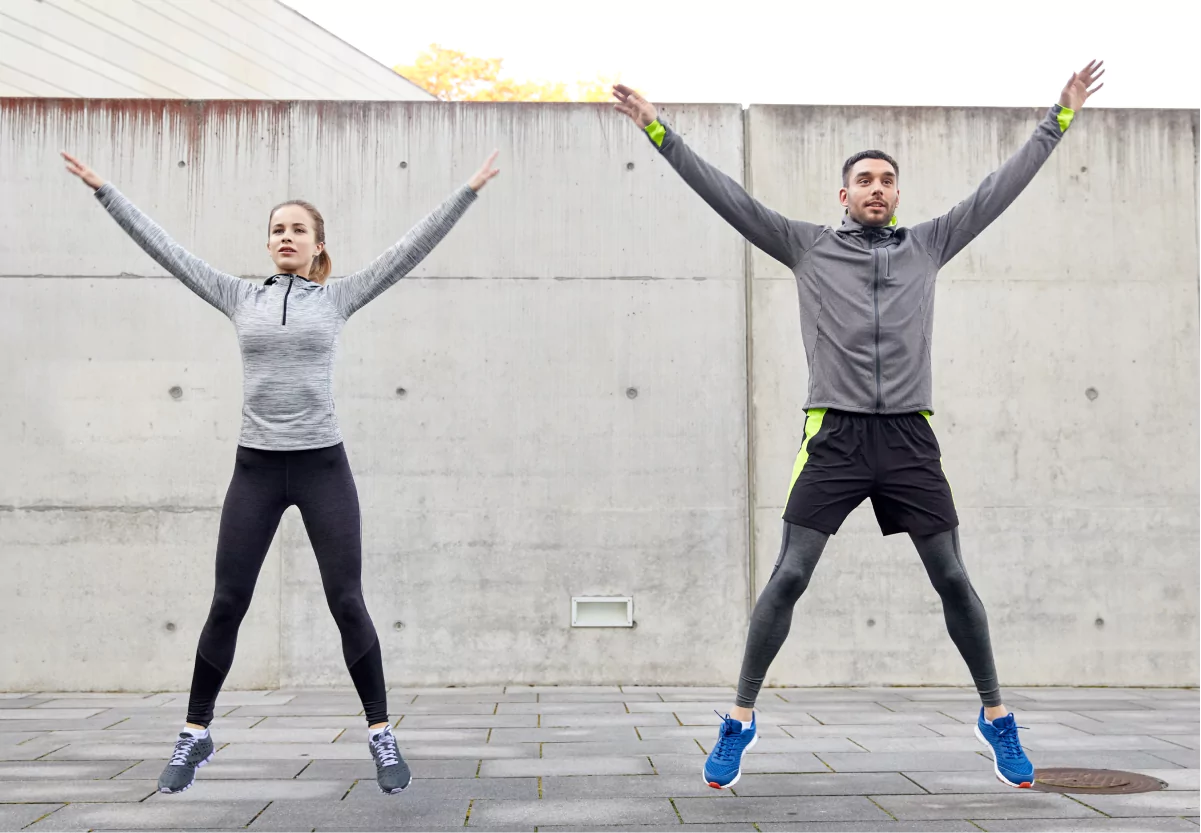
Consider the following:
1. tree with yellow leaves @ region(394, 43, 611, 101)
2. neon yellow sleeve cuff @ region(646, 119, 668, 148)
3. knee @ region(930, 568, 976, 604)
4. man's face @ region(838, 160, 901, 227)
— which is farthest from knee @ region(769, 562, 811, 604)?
tree with yellow leaves @ region(394, 43, 611, 101)

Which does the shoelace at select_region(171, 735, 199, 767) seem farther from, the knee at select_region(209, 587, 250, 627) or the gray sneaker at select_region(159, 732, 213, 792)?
the knee at select_region(209, 587, 250, 627)

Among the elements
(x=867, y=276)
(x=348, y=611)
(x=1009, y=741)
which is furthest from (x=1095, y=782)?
(x=348, y=611)

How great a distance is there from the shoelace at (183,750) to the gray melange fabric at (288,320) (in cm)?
104

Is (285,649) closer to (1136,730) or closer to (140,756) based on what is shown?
(140,756)

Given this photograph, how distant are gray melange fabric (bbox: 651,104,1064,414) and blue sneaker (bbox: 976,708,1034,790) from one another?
1.09 meters

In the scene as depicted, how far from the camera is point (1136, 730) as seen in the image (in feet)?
19.3

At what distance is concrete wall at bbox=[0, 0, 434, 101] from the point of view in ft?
33.3

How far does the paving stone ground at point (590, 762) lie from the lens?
379cm

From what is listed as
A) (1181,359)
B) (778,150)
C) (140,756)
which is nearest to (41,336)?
(140,756)

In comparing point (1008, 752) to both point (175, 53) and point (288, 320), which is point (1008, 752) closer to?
point (288, 320)

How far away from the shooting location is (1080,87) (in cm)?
403

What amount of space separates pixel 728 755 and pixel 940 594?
89cm

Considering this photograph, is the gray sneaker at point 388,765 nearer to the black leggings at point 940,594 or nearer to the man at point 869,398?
the man at point 869,398

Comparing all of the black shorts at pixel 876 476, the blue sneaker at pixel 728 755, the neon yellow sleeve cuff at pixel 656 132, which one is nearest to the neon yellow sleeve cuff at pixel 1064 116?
the black shorts at pixel 876 476
